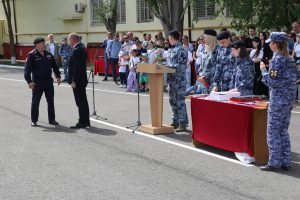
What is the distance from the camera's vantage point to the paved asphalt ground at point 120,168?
621 centimetres

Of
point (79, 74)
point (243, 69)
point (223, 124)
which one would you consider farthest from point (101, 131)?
point (243, 69)

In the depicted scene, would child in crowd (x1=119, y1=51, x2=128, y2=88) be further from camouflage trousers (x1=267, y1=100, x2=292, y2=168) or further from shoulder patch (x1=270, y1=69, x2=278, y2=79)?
shoulder patch (x1=270, y1=69, x2=278, y2=79)

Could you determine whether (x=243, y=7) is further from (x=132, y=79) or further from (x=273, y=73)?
(x=273, y=73)

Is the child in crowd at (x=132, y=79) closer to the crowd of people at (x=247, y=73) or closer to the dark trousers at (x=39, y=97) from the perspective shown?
the crowd of people at (x=247, y=73)

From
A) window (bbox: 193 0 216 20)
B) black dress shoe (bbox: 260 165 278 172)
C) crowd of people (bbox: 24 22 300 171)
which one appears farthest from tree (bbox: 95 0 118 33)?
black dress shoe (bbox: 260 165 278 172)

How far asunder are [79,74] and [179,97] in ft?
7.10

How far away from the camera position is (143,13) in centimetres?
2773

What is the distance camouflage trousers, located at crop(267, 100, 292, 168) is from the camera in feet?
22.2

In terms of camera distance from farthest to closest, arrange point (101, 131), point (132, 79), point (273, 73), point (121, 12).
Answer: point (121, 12)
point (132, 79)
point (101, 131)
point (273, 73)

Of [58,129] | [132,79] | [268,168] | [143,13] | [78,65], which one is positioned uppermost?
[143,13]

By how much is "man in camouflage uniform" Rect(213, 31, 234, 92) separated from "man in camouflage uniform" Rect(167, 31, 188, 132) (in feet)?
2.98

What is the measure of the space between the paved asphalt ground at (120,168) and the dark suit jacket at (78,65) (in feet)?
3.36

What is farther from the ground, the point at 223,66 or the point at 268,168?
the point at 223,66

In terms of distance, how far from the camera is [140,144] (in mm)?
8906
